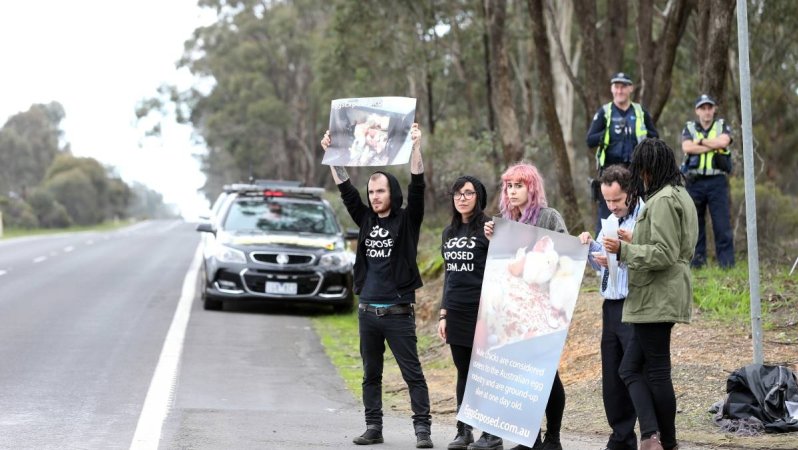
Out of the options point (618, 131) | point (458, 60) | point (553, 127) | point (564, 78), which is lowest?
point (618, 131)

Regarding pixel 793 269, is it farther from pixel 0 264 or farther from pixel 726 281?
pixel 0 264

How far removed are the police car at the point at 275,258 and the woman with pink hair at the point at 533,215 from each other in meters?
7.97

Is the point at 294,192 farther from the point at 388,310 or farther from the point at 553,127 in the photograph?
the point at 388,310

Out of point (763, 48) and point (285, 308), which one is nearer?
point (285, 308)

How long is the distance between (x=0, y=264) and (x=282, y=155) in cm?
4206

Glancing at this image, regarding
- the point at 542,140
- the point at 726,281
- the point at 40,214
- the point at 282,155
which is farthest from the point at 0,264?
the point at 40,214

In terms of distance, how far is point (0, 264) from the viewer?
26188 mm

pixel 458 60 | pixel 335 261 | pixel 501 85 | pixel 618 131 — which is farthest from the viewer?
pixel 458 60

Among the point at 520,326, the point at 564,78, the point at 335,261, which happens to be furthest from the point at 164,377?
the point at 564,78

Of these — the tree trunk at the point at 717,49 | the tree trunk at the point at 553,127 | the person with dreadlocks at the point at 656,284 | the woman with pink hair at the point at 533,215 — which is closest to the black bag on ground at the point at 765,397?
the person with dreadlocks at the point at 656,284

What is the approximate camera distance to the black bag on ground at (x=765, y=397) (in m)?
7.79

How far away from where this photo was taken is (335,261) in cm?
1680

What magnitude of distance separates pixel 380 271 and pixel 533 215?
1104 millimetres

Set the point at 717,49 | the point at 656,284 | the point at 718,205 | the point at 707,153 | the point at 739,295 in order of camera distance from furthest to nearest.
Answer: the point at 717,49 → the point at 718,205 → the point at 707,153 → the point at 739,295 → the point at 656,284
